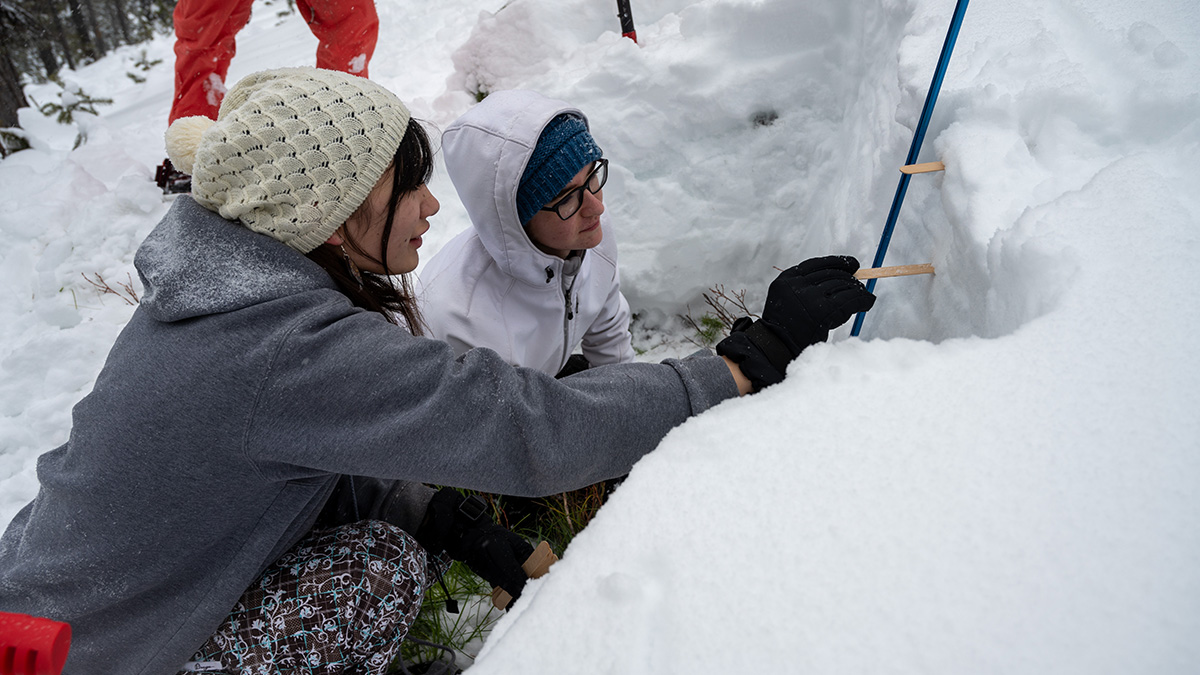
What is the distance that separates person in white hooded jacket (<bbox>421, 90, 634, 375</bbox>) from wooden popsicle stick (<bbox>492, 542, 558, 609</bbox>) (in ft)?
1.59

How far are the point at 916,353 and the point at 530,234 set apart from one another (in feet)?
3.63

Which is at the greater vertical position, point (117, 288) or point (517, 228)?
point (517, 228)

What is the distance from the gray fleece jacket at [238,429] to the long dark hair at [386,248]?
8cm

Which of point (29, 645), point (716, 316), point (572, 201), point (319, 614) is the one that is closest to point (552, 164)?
point (572, 201)

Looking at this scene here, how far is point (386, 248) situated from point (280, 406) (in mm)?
423

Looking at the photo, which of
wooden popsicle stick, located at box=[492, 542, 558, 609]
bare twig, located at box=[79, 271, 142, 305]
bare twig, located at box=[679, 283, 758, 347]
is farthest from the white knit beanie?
bare twig, located at box=[79, 271, 142, 305]

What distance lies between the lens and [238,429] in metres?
1.06

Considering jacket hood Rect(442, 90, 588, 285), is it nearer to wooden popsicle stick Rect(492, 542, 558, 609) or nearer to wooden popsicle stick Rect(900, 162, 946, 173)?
wooden popsicle stick Rect(492, 542, 558, 609)

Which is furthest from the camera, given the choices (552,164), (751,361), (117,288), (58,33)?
(58,33)

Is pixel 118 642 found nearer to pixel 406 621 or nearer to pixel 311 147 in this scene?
pixel 406 621

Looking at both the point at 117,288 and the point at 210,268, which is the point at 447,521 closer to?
the point at 210,268

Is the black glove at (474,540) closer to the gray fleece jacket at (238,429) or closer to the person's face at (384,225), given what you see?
the gray fleece jacket at (238,429)

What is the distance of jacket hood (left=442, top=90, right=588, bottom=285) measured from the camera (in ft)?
5.62

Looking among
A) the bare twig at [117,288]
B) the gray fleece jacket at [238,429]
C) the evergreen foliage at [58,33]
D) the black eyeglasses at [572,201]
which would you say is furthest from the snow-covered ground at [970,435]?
the evergreen foliage at [58,33]
